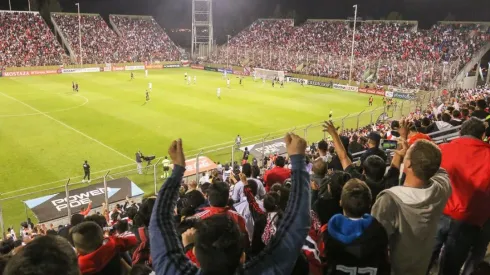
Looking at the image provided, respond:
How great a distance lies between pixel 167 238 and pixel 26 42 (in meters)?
70.7

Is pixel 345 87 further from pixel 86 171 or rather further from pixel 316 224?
pixel 316 224

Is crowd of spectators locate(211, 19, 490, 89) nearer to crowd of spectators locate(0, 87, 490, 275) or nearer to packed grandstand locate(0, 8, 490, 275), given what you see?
packed grandstand locate(0, 8, 490, 275)

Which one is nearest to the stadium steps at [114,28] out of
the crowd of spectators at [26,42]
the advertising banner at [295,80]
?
the crowd of spectators at [26,42]

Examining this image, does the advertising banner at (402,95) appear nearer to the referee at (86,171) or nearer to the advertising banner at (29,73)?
the referee at (86,171)

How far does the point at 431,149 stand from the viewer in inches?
149

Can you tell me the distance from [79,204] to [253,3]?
86.3 metres

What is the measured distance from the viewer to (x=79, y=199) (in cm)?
1673

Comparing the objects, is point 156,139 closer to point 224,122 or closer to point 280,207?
point 224,122

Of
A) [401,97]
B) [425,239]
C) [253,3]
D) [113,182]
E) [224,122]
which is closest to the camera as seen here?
[425,239]

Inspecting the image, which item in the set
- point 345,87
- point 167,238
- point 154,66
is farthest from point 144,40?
point 167,238

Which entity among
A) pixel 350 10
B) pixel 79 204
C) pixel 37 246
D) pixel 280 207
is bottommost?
pixel 79 204

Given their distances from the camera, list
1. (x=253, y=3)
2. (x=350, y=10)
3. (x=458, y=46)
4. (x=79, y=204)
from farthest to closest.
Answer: (x=253, y=3) → (x=350, y=10) → (x=458, y=46) → (x=79, y=204)

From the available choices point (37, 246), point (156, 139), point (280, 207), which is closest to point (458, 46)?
point (156, 139)

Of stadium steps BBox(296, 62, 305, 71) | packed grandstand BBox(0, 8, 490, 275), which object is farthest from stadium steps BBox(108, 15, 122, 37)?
packed grandstand BBox(0, 8, 490, 275)
